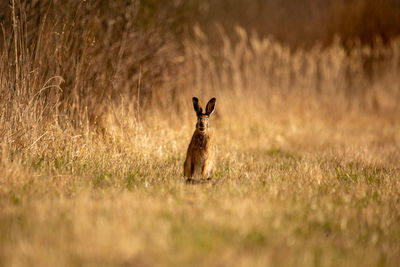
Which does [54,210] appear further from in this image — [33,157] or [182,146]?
[182,146]

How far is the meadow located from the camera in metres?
2.89

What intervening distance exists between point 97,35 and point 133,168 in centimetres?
290

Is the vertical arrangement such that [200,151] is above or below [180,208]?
above

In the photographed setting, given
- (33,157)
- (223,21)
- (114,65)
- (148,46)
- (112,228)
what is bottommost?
(112,228)

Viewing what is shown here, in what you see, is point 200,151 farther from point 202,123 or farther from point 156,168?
point 156,168

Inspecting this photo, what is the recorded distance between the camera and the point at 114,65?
6215 millimetres

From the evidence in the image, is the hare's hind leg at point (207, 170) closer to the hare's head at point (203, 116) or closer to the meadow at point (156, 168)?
the meadow at point (156, 168)

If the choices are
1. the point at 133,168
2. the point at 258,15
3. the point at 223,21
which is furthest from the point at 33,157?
the point at 258,15

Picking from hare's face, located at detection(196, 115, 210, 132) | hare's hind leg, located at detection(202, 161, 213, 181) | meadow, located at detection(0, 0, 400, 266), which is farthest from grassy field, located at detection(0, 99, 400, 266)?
hare's face, located at detection(196, 115, 210, 132)

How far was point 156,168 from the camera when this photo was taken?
16.5 feet

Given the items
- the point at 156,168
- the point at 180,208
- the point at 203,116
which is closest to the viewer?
the point at 180,208

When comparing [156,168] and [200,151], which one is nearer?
[200,151]

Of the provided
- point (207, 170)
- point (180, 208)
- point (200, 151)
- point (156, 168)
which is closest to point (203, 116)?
point (200, 151)

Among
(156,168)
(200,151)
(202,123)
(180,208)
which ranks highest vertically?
(202,123)
